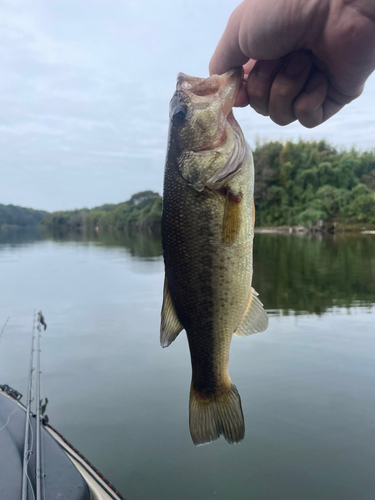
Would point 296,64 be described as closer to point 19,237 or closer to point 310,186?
point 310,186

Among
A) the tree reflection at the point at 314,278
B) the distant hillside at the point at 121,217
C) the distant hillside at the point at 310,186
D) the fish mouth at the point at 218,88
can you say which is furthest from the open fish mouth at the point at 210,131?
the distant hillside at the point at 121,217

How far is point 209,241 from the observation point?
1.88 m

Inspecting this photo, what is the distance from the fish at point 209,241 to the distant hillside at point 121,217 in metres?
70.7

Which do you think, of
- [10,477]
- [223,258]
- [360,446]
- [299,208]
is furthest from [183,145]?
[299,208]

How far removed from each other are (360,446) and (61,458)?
5.64m

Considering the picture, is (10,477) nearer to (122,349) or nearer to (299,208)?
(122,349)

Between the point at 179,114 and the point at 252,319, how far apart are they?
112 centimetres

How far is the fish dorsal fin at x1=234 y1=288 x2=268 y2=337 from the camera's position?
6.81 feet

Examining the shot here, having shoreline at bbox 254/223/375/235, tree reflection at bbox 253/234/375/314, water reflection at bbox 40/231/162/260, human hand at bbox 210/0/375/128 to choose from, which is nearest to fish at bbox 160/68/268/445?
human hand at bbox 210/0/375/128

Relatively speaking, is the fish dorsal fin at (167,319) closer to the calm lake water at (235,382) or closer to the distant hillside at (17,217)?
the calm lake water at (235,382)

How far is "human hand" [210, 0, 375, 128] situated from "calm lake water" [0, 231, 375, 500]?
6120 millimetres

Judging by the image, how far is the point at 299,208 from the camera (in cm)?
5719

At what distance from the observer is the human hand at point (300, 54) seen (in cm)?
169

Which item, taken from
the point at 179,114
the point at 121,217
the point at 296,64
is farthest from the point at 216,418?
the point at 121,217
